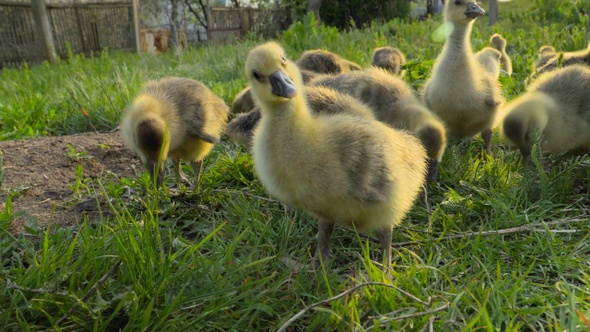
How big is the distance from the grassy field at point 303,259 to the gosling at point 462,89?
28cm

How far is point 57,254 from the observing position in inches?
85.9

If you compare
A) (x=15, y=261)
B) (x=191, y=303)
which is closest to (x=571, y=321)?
(x=191, y=303)

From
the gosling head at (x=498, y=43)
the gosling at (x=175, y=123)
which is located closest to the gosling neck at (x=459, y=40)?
the gosling at (x=175, y=123)

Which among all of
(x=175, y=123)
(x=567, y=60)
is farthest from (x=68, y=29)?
(x=567, y=60)

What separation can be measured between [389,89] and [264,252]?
5.42 feet

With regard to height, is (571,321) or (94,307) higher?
(571,321)

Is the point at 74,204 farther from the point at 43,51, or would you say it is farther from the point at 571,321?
the point at 43,51

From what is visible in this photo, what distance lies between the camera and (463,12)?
4020 mm

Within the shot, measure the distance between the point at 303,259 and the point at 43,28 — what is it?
1279cm

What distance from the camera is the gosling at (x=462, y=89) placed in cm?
377

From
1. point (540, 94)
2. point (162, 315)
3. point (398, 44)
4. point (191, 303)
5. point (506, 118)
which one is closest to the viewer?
point (162, 315)

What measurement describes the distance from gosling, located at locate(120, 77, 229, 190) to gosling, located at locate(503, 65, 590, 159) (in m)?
2.26

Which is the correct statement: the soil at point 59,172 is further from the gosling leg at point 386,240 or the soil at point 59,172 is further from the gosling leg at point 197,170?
the gosling leg at point 386,240

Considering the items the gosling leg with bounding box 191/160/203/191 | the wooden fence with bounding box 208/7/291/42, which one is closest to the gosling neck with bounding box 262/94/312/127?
the gosling leg with bounding box 191/160/203/191
